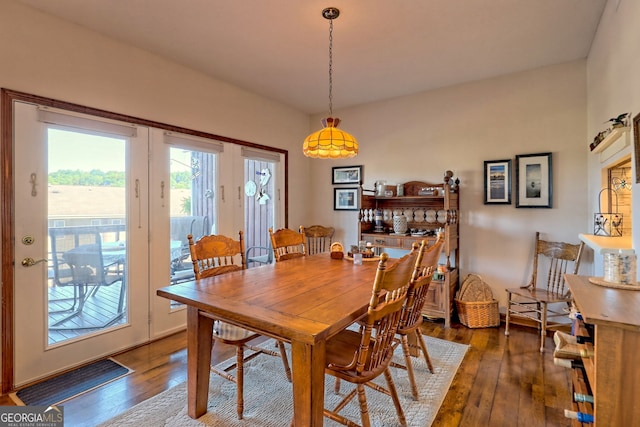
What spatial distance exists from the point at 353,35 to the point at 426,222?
2.30 m

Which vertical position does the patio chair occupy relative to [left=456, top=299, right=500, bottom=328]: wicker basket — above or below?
above

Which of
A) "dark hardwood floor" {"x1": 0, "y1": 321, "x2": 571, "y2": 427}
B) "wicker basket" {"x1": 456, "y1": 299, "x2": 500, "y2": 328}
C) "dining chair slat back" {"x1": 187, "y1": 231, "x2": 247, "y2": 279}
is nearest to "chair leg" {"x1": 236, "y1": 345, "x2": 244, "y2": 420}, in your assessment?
"dining chair slat back" {"x1": 187, "y1": 231, "x2": 247, "y2": 279}

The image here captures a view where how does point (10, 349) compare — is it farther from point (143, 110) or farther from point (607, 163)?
point (607, 163)

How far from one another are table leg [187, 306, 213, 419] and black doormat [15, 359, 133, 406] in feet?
2.98

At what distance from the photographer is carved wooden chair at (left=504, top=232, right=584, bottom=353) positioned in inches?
117

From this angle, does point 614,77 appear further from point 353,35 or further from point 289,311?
point 289,311

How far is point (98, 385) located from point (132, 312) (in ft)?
2.35

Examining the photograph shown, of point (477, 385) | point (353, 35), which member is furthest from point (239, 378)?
point (353, 35)

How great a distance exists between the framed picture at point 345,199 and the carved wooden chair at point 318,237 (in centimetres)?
36

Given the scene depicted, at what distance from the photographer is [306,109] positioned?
4770mm

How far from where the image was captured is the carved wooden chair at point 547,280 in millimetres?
2975

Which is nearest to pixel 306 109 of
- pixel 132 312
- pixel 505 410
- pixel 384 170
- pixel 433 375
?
pixel 384 170

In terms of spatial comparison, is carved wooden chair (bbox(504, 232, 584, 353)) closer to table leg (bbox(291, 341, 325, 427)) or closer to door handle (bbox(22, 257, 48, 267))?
table leg (bbox(291, 341, 325, 427))

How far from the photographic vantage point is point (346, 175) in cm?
463
